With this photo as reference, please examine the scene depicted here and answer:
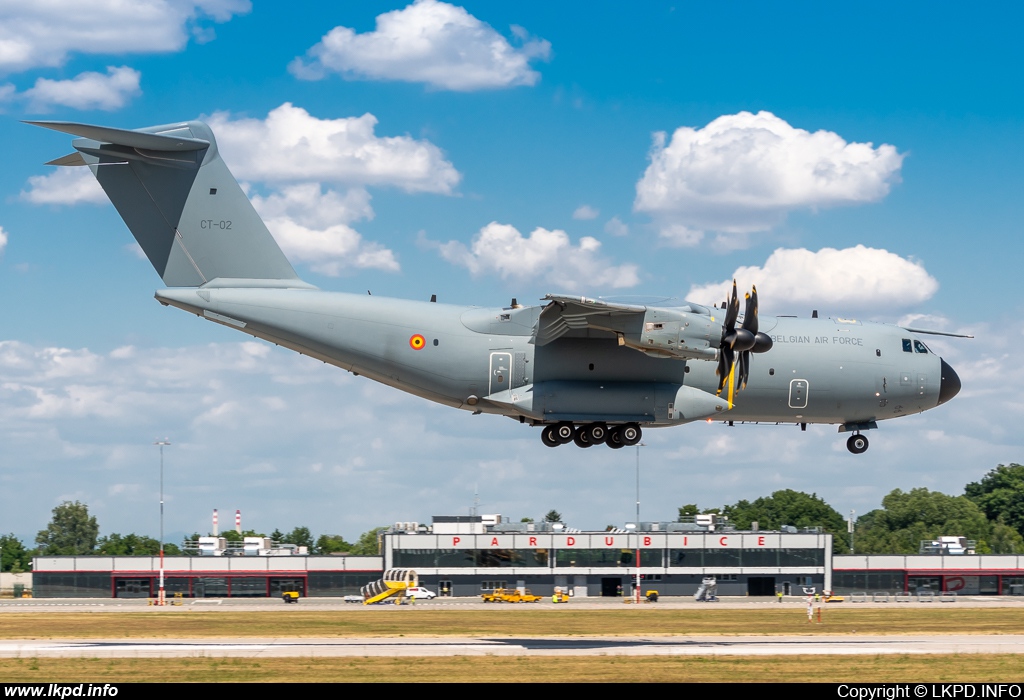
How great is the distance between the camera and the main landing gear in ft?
106

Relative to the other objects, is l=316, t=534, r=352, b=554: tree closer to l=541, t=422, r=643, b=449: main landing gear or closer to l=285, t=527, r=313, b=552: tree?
l=285, t=527, r=313, b=552: tree

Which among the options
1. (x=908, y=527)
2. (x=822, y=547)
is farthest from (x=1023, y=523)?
(x=822, y=547)

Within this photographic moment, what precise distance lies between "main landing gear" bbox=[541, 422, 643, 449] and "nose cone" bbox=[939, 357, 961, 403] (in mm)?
9248

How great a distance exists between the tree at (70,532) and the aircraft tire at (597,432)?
5073 inches

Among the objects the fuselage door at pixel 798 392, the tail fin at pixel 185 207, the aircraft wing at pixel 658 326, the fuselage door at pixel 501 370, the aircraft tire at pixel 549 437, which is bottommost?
the aircraft tire at pixel 549 437

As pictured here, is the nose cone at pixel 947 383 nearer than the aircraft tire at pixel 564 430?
No

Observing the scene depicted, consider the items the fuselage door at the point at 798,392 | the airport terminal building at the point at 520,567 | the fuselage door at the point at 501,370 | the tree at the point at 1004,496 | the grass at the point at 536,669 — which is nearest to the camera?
the grass at the point at 536,669

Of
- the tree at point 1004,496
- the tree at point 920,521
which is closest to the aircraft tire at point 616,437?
the tree at point 920,521

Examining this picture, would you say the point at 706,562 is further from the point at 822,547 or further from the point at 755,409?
the point at 755,409

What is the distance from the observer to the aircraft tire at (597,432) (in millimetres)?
32312

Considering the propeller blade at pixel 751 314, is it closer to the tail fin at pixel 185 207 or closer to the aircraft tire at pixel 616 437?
the aircraft tire at pixel 616 437

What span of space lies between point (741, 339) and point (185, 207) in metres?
15.5

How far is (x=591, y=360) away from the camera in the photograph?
105ft
